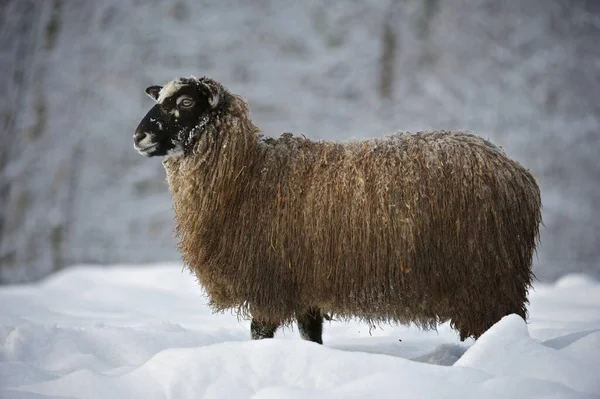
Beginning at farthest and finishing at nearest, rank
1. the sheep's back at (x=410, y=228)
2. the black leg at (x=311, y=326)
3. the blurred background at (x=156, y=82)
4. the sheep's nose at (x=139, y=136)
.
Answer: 1. the blurred background at (x=156, y=82)
2. the black leg at (x=311, y=326)
3. the sheep's nose at (x=139, y=136)
4. the sheep's back at (x=410, y=228)

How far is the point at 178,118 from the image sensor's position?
13.7 feet

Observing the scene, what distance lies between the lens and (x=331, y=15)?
11453 millimetres

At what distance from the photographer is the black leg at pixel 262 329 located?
4090 mm

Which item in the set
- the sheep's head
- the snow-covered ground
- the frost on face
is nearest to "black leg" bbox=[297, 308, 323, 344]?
the snow-covered ground

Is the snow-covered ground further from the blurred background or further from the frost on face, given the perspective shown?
the blurred background

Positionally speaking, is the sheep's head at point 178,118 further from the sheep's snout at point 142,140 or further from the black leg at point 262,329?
the black leg at point 262,329

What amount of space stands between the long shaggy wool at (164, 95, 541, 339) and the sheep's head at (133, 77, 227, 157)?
0.71 feet

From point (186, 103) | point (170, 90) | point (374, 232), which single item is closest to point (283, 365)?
point (374, 232)

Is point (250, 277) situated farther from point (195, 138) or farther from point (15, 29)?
point (15, 29)

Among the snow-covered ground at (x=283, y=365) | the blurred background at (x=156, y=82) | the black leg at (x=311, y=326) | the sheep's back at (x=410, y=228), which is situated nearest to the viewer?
the snow-covered ground at (x=283, y=365)

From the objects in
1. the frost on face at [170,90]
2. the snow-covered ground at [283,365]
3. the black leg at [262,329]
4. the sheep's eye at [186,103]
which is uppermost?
the frost on face at [170,90]

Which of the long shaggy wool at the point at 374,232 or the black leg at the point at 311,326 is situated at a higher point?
the long shaggy wool at the point at 374,232

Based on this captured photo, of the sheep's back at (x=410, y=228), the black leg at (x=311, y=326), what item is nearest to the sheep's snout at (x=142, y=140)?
the sheep's back at (x=410, y=228)

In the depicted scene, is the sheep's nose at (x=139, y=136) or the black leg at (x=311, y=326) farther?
the black leg at (x=311, y=326)
